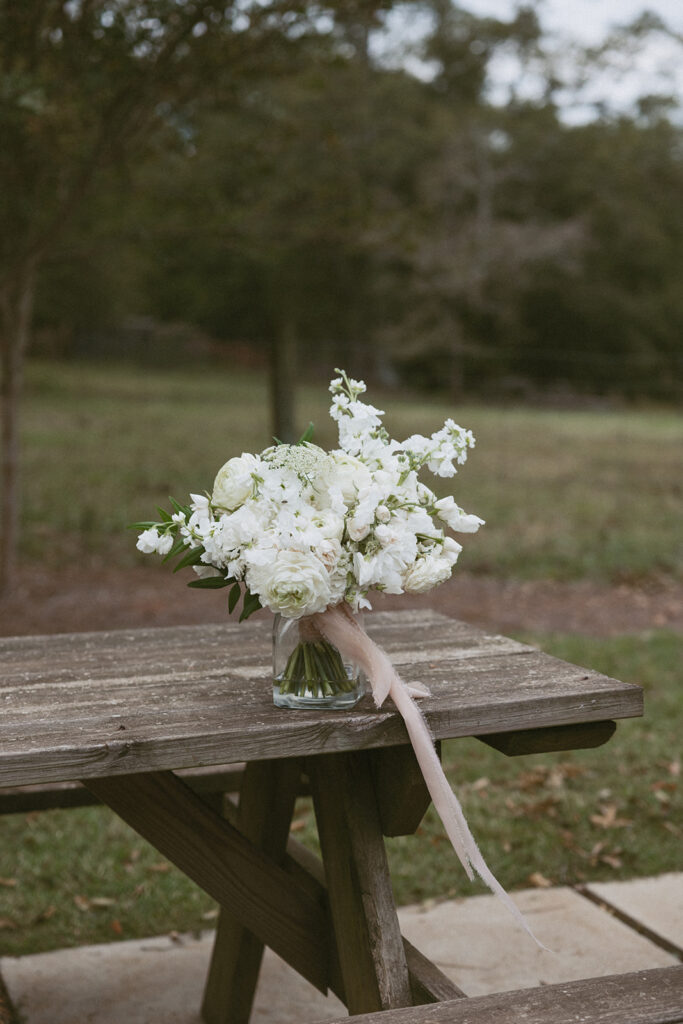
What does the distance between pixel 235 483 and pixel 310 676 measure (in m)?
0.42

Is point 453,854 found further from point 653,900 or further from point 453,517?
point 453,517

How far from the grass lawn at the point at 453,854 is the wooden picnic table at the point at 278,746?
1067 mm

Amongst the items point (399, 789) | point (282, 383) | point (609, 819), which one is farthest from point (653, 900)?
point (282, 383)

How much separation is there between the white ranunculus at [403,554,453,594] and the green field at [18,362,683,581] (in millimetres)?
7913

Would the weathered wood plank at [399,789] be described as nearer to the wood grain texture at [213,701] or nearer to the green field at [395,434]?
the wood grain texture at [213,701]

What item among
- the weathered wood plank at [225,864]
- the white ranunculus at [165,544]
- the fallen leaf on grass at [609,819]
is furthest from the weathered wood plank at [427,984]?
the fallen leaf on grass at [609,819]

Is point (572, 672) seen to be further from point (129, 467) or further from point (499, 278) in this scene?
point (499, 278)

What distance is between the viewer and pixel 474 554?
10.6 metres

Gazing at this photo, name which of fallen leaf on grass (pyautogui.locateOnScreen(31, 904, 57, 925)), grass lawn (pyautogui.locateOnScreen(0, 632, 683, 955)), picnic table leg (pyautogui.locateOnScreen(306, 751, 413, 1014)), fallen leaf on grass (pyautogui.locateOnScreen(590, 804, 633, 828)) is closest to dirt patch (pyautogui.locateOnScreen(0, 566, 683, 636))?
grass lawn (pyautogui.locateOnScreen(0, 632, 683, 955))

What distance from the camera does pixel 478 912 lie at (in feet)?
13.0

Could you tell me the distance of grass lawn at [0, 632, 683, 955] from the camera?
4004mm

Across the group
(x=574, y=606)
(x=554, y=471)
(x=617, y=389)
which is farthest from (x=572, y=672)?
(x=617, y=389)

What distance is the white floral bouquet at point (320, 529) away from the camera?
2.20 m

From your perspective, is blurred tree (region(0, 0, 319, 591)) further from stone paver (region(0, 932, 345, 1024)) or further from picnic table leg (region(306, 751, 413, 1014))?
picnic table leg (region(306, 751, 413, 1014))
